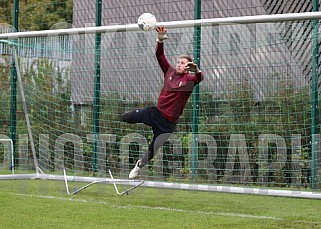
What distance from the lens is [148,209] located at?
31.0 feet

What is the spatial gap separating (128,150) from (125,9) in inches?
142

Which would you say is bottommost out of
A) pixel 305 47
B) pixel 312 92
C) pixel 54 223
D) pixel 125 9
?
pixel 54 223

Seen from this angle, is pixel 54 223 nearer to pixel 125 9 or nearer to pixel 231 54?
pixel 231 54

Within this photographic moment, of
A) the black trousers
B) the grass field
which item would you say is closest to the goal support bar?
the black trousers

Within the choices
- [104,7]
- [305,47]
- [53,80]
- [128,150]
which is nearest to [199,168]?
[128,150]

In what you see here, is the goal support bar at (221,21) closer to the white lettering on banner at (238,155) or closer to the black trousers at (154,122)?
the black trousers at (154,122)

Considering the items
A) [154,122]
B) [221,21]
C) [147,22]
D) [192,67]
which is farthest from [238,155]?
[147,22]

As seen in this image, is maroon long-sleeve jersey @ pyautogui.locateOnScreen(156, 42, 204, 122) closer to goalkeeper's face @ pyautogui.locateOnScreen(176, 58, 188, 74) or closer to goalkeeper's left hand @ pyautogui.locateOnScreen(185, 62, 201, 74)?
goalkeeper's face @ pyautogui.locateOnScreen(176, 58, 188, 74)

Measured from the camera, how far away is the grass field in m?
8.23

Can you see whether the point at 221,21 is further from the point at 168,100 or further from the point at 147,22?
the point at 168,100

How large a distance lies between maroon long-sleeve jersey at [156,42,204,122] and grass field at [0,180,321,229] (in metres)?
1.36

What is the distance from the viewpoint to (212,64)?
1253 centimetres

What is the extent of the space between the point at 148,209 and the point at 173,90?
5.53 feet

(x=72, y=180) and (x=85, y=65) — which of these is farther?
(x=85, y=65)
